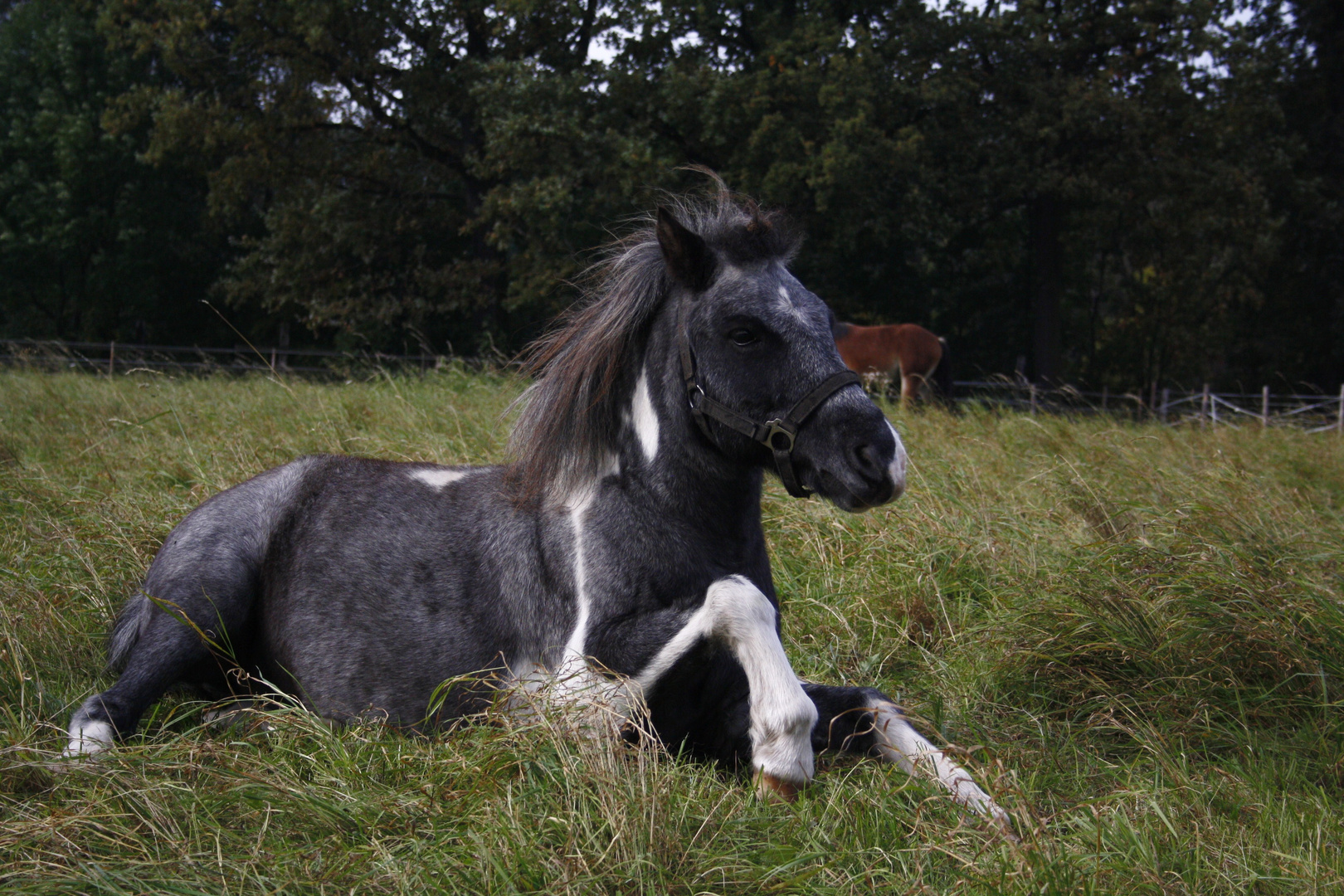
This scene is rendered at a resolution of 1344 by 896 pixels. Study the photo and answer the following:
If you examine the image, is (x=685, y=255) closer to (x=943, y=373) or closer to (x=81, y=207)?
(x=943, y=373)

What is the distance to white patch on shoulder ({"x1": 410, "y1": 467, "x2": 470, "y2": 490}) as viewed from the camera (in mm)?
3129

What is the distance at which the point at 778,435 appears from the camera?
239cm

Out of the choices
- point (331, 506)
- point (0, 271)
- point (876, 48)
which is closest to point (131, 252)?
point (0, 271)

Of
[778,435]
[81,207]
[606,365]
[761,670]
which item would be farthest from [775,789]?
[81,207]

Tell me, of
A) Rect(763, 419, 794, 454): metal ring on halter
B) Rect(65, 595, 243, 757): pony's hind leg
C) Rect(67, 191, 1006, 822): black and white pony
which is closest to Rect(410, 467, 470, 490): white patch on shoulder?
Rect(67, 191, 1006, 822): black and white pony

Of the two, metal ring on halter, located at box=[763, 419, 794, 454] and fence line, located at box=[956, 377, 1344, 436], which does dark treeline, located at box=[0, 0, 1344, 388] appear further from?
metal ring on halter, located at box=[763, 419, 794, 454]

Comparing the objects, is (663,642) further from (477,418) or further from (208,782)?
(477,418)

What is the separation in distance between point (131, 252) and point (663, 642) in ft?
92.5

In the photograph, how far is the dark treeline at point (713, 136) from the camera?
17.6 m

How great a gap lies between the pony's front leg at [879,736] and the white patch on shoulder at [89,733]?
1.85 metres

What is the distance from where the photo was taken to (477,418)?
6676 millimetres

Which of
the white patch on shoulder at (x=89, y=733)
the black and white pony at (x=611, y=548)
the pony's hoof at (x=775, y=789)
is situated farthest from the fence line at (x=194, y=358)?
the pony's hoof at (x=775, y=789)

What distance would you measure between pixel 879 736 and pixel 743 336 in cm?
112

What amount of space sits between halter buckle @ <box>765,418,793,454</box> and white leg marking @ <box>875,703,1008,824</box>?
0.74 m
